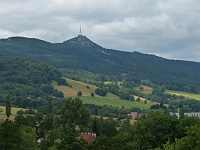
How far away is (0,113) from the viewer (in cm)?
17900

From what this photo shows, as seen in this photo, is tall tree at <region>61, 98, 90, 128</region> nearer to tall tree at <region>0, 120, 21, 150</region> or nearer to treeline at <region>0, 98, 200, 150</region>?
treeline at <region>0, 98, 200, 150</region>

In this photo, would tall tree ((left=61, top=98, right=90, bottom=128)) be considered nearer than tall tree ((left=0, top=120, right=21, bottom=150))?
No

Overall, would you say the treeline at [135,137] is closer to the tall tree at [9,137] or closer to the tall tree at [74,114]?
the tall tree at [9,137]

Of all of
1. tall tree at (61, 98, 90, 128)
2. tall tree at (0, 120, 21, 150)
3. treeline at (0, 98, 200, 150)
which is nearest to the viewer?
treeline at (0, 98, 200, 150)

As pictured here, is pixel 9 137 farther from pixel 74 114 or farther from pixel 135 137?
pixel 74 114

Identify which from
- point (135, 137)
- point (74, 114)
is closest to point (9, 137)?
point (135, 137)

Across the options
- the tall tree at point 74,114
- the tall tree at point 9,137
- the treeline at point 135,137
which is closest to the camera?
the treeline at point 135,137

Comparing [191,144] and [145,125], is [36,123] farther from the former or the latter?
[191,144]

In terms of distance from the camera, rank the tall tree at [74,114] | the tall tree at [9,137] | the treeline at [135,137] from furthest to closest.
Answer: the tall tree at [74,114]
the tall tree at [9,137]
the treeline at [135,137]

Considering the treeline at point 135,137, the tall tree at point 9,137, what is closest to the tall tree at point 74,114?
the treeline at point 135,137

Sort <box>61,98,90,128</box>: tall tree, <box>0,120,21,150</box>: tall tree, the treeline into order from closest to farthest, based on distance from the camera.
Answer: the treeline → <box>0,120,21,150</box>: tall tree → <box>61,98,90,128</box>: tall tree

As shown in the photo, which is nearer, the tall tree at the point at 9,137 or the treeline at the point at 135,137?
the treeline at the point at 135,137

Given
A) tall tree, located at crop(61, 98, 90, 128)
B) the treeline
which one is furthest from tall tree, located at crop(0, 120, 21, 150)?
tall tree, located at crop(61, 98, 90, 128)

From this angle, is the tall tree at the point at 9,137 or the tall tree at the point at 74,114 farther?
the tall tree at the point at 74,114
